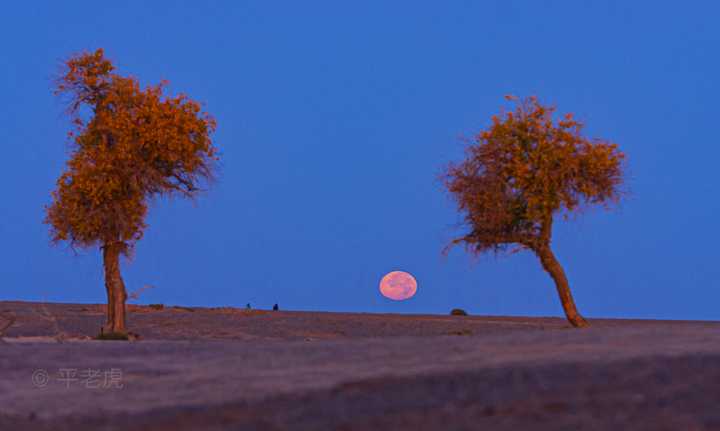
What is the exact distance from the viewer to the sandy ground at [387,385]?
9273 millimetres

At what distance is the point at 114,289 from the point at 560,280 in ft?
49.9

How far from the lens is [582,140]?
99.1 feet

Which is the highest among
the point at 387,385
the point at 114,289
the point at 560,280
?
the point at 560,280

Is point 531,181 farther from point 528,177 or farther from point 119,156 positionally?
point 119,156

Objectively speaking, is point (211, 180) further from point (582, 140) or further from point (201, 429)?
point (201, 429)

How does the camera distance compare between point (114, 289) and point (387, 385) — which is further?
point (114, 289)

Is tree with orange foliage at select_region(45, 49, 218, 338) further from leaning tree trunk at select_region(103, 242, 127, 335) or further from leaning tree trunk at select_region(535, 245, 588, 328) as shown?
leaning tree trunk at select_region(535, 245, 588, 328)

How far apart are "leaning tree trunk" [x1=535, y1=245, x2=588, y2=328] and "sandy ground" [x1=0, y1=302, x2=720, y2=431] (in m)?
12.3

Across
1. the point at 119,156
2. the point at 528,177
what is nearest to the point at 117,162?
the point at 119,156

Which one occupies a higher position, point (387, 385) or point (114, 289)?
point (114, 289)

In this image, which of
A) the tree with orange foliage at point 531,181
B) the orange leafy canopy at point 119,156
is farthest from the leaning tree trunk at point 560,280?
the orange leafy canopy at point 119,156

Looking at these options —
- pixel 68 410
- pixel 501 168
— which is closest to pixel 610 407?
pixel 68 410

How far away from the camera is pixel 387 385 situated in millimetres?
11211

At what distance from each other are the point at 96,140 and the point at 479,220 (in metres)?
13.5
